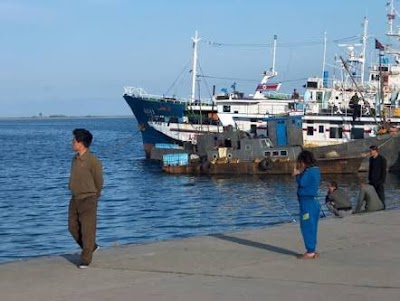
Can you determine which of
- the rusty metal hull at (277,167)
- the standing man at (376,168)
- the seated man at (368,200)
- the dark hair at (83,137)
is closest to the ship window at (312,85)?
the rusty metal hull at (277,167)

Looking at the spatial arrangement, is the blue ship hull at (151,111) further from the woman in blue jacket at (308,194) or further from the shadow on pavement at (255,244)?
the woman in blue jacket at (308,194)

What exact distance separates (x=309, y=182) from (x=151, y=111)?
5555 centimetres

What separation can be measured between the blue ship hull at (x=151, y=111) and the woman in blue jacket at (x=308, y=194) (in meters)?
50.8

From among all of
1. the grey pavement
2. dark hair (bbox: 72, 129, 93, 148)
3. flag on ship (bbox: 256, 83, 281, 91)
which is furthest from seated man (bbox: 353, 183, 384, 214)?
flag on ship (bbox: 256, 83, 281, 91)

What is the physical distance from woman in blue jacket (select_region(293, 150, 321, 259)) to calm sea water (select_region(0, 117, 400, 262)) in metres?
9.84

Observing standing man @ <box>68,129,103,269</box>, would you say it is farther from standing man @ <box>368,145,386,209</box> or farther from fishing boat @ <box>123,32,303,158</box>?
fishing boat @ <box>123,32,303,158</box>

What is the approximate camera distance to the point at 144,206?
32.4 metres

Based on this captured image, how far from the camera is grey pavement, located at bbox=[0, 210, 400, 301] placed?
27.8 feet

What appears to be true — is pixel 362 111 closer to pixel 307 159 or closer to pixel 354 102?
pixel 354 102

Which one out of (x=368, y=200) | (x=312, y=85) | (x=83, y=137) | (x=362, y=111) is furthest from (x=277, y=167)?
(x=83, y=137)

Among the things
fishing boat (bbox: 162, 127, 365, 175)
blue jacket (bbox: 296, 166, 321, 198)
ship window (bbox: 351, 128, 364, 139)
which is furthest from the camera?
ship window (bbox: 351, 128, 364, 139)

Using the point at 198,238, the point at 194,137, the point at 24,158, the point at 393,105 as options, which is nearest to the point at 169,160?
the point at 194,137

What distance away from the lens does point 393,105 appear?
54750 millimetres

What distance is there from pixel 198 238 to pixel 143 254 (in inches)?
74.9
